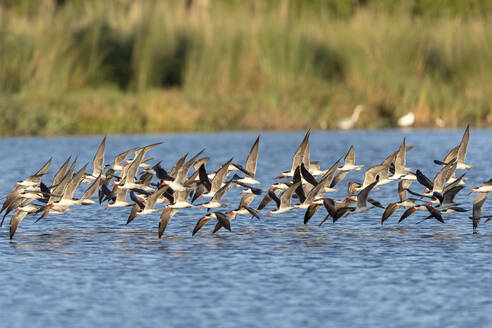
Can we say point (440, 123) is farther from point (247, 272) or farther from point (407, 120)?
point (247, 272)

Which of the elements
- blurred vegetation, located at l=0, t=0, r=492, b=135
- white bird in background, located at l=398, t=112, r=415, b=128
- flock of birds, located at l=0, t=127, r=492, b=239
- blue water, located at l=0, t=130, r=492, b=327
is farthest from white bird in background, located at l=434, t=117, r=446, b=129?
flock of birds, located at l=0, t=127, r=492, b=239

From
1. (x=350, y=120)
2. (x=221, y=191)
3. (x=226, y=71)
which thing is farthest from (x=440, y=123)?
(x=221, y=191)

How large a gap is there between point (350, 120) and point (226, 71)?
11.9ft

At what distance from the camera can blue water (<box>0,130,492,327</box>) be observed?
9742mm

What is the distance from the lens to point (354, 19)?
31.9 metres

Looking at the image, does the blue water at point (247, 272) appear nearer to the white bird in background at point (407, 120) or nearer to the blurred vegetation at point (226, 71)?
the white bird in background at point (407, 120)

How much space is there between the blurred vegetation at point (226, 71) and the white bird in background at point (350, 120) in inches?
10.3

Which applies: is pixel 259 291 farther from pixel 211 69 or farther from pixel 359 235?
pixel 211 69

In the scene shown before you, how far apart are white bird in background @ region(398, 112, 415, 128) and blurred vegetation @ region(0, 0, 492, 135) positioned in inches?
21.4

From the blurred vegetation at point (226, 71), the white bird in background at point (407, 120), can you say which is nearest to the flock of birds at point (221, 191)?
the blurred vegetation at point (226, 71)

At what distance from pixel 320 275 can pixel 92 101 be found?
16.5m

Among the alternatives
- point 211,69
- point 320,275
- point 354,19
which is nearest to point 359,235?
point 320,275

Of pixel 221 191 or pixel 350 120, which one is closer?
pixel 221 191

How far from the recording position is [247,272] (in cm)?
1166
